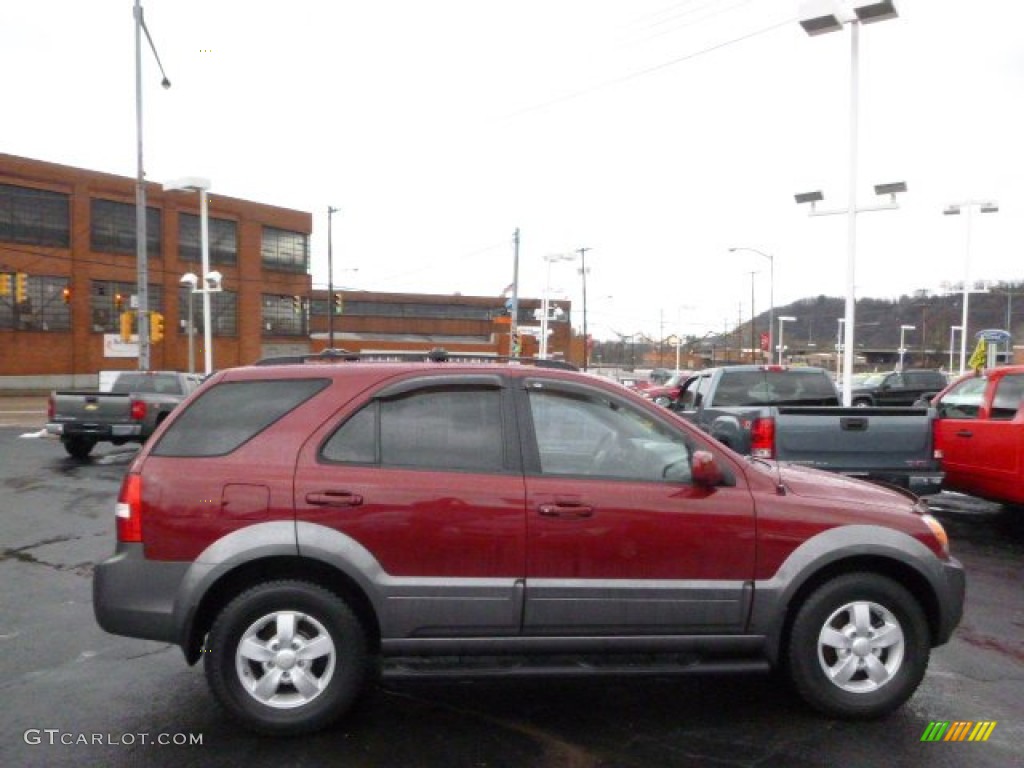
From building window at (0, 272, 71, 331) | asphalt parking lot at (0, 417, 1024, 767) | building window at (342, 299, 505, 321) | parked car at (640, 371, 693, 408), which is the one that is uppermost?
building window at (342, 299, 505, 321)

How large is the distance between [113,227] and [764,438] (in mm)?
48264

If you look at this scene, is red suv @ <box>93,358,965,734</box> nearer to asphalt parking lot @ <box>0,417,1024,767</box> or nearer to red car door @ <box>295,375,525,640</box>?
red car door @ <box>295,375,525,640</box>

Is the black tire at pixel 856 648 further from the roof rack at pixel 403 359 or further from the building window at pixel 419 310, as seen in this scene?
the building window at pixel 419 310

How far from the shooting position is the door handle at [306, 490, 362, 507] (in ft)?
12.8

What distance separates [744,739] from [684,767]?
1.49ft

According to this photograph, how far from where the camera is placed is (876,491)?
4.40m

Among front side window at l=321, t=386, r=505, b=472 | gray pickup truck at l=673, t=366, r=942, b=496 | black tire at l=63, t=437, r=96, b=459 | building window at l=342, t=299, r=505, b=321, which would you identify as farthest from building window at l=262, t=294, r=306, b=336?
front side window at l=321, t=386, r=505, b=472

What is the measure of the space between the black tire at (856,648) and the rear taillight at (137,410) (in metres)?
14.2

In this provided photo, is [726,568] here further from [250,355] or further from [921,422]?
[250,355]

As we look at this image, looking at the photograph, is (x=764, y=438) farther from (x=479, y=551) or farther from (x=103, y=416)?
(x=103, y=416)

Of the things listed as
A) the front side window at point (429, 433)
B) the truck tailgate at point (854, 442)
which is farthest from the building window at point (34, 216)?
the front side window at point (429, 433)

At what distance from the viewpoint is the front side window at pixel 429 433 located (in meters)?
4.05

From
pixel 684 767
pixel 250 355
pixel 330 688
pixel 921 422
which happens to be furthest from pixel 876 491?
pixel 250 355

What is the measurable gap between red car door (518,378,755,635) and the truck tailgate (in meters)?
4.32
